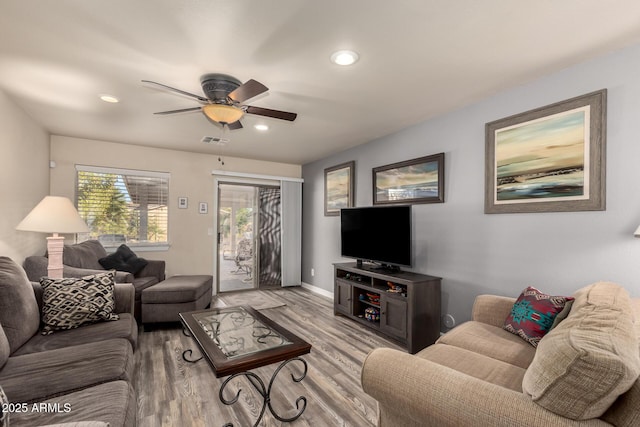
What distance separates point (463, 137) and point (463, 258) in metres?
1.25

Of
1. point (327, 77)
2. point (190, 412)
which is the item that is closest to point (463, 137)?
point (327, 77)

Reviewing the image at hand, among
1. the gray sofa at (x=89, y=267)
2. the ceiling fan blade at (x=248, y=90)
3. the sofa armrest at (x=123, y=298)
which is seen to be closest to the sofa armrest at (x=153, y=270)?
the gray sofa at (x=89, y=267)

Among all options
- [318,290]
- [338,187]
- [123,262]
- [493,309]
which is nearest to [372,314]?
[493,309]

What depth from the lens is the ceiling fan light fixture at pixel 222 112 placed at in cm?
242

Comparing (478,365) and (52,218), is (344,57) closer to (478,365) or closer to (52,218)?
(478,365)

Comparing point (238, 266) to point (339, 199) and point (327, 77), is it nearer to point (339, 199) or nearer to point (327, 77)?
point (339, 199)

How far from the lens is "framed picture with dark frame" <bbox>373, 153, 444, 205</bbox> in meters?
3.29

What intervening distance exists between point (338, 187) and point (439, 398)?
4.01 metres

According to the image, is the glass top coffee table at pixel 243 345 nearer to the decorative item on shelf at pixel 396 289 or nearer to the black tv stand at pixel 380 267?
the decorative item on shelf at pixel 396 289

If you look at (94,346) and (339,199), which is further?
(339,199)

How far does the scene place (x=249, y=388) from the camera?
228 centimetres

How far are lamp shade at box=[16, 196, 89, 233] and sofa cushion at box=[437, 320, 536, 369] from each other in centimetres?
342

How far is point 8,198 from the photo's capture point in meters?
2.84

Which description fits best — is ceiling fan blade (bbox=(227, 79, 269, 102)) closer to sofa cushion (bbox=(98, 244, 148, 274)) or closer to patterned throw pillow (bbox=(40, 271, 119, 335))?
patterned throw pillow (bbox=(40, 271, 119, 335))
